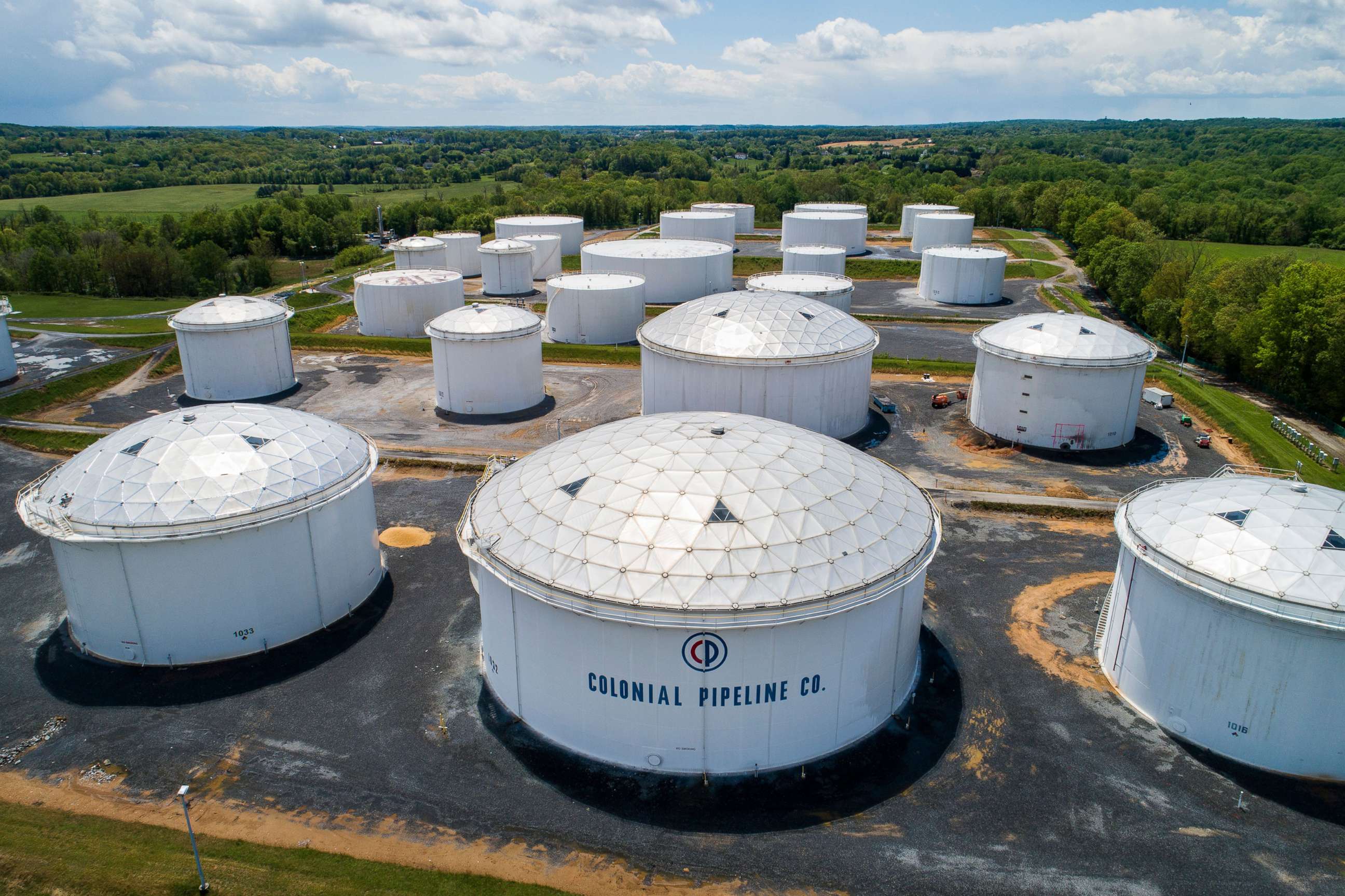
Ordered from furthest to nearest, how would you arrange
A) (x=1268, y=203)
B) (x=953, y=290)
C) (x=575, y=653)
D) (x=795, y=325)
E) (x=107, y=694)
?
(x=1268, y=203) < (x=953, y=290) < (x=795, y=325) < (x=107, y=694) < (x=575, y=653)

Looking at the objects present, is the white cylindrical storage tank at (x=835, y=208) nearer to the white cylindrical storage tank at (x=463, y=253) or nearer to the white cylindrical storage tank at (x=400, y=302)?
the white cylindrical storage tank at (x=463, y=253)

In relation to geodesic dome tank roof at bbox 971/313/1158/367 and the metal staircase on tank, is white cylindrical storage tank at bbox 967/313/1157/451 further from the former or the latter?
the metal staircase on tank

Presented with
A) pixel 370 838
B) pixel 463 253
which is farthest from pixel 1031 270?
pixel 370 838

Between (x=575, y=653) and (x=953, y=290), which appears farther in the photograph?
(x=953, y=290)

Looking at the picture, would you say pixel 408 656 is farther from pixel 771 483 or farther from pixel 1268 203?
pixel 1268 203

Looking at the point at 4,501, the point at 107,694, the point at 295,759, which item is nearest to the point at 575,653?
the point at 295,759

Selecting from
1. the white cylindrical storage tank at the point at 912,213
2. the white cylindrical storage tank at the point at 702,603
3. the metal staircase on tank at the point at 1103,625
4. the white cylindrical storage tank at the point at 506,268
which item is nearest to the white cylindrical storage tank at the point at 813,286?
the white cylindrical storage tank at the point at 506,268

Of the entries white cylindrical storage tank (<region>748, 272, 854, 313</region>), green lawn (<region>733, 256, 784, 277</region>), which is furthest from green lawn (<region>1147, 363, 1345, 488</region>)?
green lawn (<region>733, 256, 784, 277</region>)
